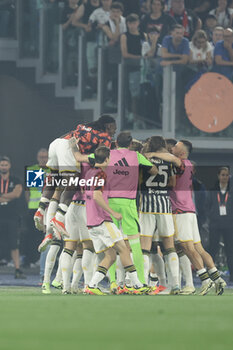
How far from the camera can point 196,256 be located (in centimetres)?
1392

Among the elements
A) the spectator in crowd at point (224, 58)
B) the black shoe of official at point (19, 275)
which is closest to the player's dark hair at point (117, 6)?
the spectator in crowd at point (224, 58)

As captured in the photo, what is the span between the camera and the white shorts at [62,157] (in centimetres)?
1366

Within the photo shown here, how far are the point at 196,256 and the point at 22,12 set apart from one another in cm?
1116

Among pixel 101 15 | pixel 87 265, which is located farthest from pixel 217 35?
pixel 87 265

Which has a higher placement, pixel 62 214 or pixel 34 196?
pixel 62 214

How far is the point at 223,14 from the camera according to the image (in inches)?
896

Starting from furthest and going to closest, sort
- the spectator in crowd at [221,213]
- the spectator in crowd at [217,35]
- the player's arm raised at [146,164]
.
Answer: the spectator in crowd at [217,35], the spectator in crowd at [221,213], the player's arm raised at [146,164]

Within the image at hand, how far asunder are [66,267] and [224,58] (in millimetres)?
9092

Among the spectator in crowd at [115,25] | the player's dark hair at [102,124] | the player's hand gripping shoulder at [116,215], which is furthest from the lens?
the spectator in crowd at [115,25]

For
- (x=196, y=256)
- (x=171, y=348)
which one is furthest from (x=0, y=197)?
(x=171, y=348)

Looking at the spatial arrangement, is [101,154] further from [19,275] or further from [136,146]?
[19,275]

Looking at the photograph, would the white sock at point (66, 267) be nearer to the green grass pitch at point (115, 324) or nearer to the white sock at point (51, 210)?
the white sock at point (51, 210)

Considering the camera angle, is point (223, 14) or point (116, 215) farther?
point (223, 14)

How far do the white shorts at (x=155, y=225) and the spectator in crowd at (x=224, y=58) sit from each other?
834 centimetres
